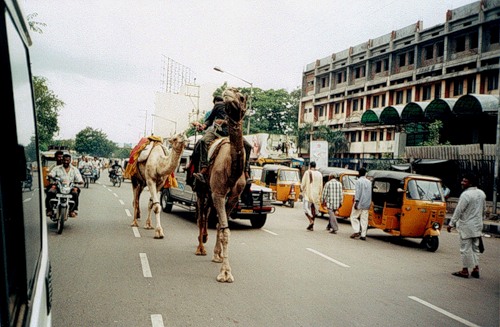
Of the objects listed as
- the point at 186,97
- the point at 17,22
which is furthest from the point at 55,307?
the point at 186,97

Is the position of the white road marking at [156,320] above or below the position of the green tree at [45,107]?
below

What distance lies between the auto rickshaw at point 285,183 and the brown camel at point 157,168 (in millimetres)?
12095

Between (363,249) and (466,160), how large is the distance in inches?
571

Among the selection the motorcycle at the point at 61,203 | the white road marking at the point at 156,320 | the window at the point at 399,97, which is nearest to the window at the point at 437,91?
the window at the point at 399,97

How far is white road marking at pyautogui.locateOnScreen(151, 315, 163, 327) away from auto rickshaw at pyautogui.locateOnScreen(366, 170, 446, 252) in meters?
8.62

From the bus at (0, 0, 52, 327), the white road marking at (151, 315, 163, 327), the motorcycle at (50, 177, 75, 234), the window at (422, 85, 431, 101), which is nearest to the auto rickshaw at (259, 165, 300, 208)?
the motorcycle at (50, 177, 75, 234)

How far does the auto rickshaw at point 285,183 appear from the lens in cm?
2422

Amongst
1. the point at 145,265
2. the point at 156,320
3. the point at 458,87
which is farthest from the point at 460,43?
the point at 156,320

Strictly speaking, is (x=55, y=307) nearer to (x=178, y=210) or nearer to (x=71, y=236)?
(x=71, y=236)

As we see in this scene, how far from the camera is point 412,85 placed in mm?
42281

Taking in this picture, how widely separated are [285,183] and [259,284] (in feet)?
58.1

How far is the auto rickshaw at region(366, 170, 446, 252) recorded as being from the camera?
39.0ft

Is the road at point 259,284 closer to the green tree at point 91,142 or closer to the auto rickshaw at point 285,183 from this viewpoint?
the auto rickshaw at point 285,183

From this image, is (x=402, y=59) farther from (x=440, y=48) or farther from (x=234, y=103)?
(x=234, y=103)
